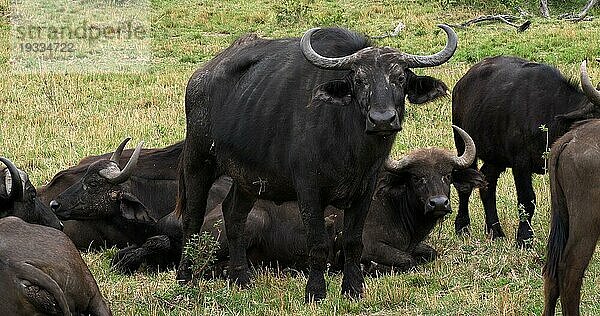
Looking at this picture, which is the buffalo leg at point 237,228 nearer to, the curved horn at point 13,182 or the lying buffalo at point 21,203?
the lying buffalo at point 21,203

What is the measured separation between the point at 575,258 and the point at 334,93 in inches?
86.6

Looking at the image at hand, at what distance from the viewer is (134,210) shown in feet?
34.1

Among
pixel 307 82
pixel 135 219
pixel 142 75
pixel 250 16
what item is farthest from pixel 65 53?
pixel 307 82

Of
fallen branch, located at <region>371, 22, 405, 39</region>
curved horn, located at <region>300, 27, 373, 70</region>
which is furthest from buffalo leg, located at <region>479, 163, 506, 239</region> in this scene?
fallen branch, located at <region>371, 22, 405, 39</region>

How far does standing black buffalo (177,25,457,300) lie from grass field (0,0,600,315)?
610 mm

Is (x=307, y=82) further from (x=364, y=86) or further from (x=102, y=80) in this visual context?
(x=102, y=80)

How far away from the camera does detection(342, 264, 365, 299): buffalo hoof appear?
8.12 metres

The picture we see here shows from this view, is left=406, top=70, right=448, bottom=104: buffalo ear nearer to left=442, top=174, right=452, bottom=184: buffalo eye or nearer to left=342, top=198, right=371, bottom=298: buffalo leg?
left=342, top=198, right=371, bottom=298: buffalo leg

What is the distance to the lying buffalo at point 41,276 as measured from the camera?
6172 millimetres

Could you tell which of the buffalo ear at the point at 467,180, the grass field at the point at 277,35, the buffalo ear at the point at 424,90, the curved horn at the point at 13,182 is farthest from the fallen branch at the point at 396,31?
the buffalo ear at the point at 424,90

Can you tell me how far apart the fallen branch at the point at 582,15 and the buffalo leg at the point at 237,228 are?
19.8 metres

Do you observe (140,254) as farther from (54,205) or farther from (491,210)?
(491,210)

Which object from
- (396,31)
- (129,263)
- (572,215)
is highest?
(572,215)

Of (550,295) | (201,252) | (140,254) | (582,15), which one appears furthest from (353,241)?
(582,15)
